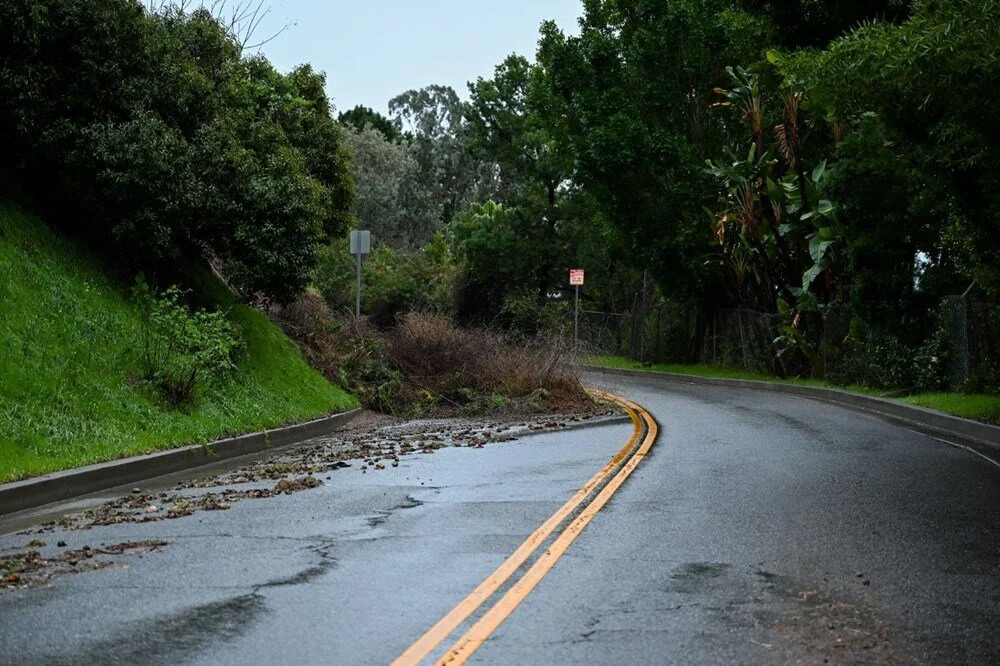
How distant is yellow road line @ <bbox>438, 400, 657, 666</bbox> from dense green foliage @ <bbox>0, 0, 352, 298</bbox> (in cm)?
978

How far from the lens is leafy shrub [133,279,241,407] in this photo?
16031 mm

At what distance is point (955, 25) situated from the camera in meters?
12.7

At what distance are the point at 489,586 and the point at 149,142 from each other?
12.7 m

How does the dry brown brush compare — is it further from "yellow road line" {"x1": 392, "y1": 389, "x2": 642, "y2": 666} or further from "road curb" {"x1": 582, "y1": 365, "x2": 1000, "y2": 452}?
"yellow road line" {"x1": 392, "y1": 389, "x2": 642, "y2": 666}

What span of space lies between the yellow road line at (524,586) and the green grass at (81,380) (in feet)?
18.1

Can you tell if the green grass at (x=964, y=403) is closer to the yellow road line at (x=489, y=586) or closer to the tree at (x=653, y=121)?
the yellow road line at (x=489, y=586)

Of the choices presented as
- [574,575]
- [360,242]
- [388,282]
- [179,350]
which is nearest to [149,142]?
[179,350]

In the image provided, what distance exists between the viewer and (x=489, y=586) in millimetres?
7016

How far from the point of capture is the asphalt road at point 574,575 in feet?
19.0

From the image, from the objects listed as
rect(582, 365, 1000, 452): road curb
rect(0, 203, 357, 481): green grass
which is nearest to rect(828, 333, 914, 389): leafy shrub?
rect(582, 365, 1000, 452): road curb

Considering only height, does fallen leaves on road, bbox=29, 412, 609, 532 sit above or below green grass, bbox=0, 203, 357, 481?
below

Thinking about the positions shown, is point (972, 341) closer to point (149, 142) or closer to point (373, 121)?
point (149, 142)

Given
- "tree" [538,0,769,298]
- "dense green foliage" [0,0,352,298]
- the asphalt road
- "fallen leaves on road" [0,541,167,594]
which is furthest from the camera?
"tree" [538,0,769,298]

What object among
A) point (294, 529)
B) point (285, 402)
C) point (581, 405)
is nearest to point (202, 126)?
point (285, 402)
